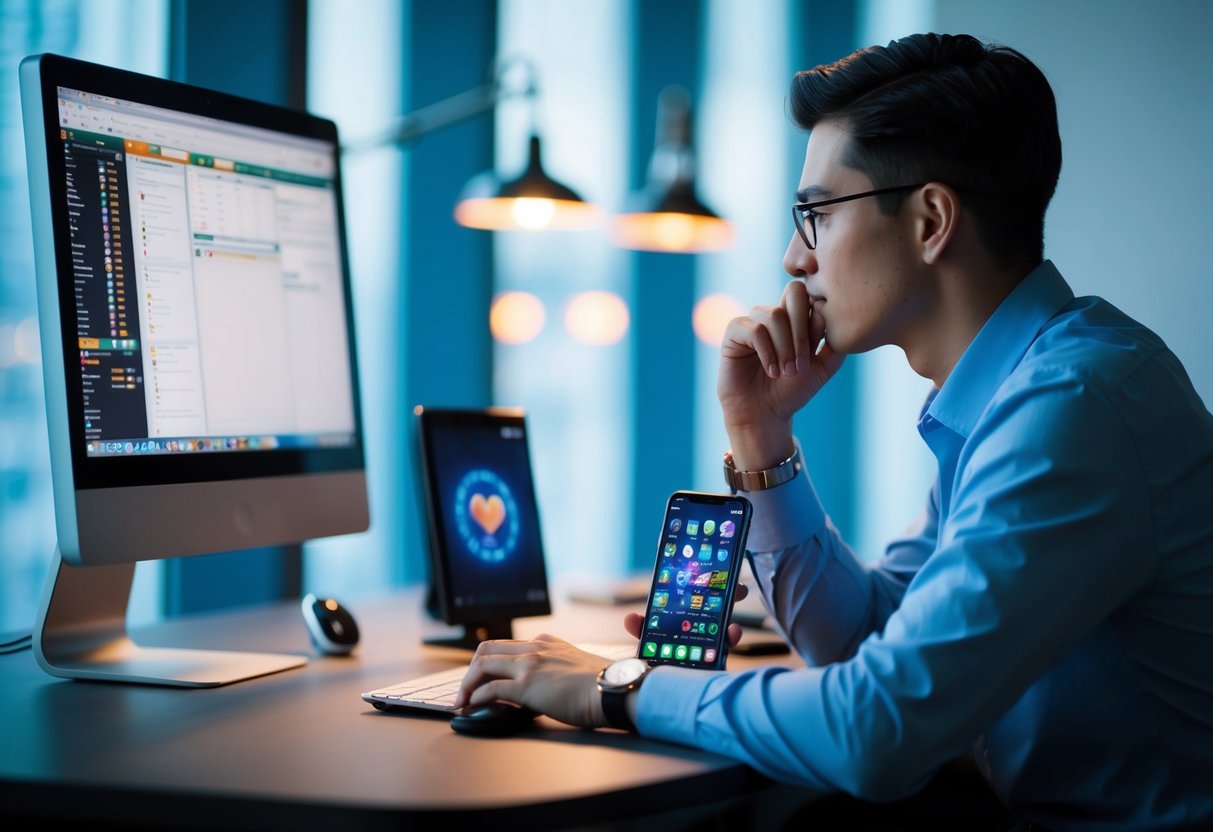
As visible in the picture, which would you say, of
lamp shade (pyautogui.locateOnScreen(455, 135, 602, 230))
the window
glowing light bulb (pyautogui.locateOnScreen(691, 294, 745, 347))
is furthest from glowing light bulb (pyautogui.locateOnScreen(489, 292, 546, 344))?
the window

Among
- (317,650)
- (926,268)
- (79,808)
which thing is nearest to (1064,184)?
(926,268)

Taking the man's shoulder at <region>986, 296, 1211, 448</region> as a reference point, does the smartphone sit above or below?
below

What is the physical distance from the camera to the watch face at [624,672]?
1026 mm

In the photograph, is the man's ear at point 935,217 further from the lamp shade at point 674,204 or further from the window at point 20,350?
the window at point 20,350

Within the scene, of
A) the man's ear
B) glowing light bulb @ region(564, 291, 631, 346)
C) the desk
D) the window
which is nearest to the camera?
the desk

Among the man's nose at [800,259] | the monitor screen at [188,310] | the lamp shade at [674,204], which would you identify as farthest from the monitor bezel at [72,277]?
the lamp shade at [674,204]

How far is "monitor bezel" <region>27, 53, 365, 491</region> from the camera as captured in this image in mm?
1145

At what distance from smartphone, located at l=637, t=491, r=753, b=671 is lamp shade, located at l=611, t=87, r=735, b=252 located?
1400 millimetres

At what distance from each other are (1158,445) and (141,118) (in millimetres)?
1120

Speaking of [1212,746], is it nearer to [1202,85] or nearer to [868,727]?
[868,727]

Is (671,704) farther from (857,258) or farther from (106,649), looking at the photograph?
(106,649)

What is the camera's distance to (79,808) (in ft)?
2.80

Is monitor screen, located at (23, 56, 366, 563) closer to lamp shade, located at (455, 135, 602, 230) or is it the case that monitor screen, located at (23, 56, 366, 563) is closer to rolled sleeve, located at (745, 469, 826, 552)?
rolled sleeve, located at (745, 469, 826, 552)

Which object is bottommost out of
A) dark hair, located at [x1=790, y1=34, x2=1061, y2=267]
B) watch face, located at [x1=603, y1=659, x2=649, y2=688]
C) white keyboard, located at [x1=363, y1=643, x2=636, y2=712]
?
white keyboard, located at [x1=363, y1=643, x2=636, y2=712]
